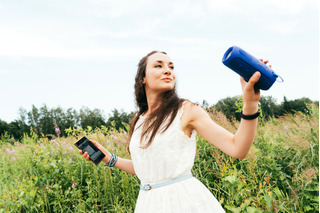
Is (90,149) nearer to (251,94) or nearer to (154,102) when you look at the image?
(154,102)

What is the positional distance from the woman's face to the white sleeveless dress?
31 centimetres

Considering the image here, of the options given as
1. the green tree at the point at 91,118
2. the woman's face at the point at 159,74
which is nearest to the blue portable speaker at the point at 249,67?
the woman's face at the point at 159,74

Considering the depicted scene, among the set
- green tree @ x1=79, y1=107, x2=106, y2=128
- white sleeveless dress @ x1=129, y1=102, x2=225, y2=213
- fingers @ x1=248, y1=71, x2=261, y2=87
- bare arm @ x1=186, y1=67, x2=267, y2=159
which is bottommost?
green tree @ x1=79, y1=107, x2=106, y2=128

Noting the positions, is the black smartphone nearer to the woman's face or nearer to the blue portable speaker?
the woman's face

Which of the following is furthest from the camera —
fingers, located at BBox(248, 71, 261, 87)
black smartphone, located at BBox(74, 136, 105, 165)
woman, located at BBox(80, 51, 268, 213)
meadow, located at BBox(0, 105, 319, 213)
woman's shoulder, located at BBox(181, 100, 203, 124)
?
meadow, located at BBox(0, 105, 319, 213)

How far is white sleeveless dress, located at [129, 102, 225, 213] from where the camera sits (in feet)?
5.00

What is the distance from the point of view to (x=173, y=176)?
5.17 ft

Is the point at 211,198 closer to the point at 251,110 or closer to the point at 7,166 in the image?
the point at 251,110

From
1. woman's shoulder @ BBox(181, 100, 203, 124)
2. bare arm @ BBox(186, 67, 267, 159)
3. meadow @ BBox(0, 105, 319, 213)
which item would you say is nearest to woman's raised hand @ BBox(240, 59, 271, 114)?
bare arm @ BBox(186, 67, 267, 159)

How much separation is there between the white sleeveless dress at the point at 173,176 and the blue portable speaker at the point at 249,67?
541 millimetres

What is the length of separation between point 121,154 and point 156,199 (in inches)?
93.5

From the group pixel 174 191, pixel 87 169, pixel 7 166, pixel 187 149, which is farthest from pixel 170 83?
pixel 7 166

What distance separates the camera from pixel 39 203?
11.7 feet

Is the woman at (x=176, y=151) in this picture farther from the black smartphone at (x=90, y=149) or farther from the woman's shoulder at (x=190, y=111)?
the black smartphone at (x=90, y=149)
